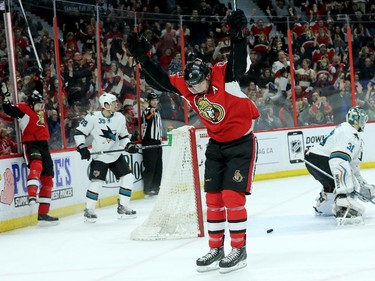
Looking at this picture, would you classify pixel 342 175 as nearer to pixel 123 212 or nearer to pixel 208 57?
pixel 123 212

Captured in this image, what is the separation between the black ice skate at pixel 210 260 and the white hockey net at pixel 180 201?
4.12 ft

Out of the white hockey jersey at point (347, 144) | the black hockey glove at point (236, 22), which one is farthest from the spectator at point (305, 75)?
the black hockey glove at point (236, 22)

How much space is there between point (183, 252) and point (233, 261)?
909mm

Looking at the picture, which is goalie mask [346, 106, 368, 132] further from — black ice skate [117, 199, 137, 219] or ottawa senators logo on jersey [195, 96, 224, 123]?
black ice skate [117, 199, 137, 219]

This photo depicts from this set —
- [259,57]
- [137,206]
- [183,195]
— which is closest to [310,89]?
[259,57]

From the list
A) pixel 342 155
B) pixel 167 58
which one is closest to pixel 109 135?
pixel 342 155

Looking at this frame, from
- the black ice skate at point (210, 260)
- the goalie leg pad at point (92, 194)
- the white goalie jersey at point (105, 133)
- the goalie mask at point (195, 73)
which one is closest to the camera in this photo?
the goalie mask at point (195, 73)

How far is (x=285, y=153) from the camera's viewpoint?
11.2m

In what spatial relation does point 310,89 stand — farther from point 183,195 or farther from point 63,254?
point 63,254

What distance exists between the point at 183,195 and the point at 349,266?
1815 millimetres

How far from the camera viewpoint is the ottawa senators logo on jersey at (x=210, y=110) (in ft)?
14.8

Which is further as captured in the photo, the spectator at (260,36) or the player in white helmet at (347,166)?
the spectator at (260,36)

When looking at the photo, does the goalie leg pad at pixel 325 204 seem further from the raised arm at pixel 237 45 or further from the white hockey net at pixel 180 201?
the raised arm at pixel 237 45

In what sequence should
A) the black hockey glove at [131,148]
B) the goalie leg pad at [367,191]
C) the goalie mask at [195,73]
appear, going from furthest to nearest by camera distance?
the black hockey glove at [131,148] → the goalie leg pad at [367,191] → the goalie mask at [195,73]
